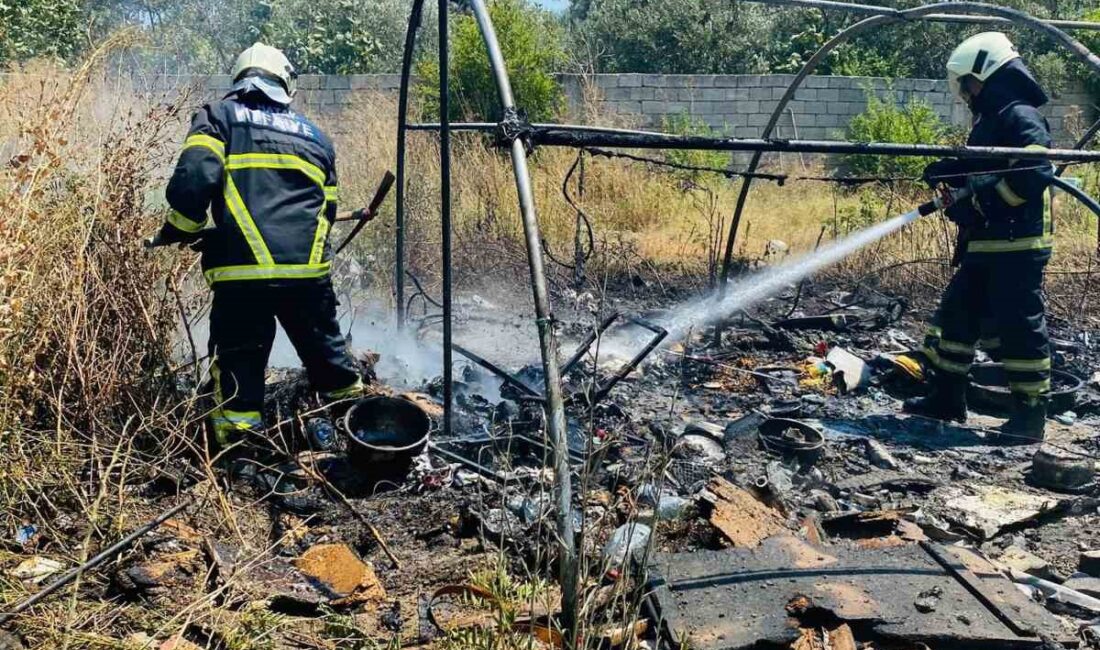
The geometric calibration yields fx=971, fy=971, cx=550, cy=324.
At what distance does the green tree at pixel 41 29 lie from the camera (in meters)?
12.2

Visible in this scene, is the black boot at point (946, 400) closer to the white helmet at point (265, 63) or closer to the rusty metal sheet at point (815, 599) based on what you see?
the rusty metal sheet at point (815, 599)

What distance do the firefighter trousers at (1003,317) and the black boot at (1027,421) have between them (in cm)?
5

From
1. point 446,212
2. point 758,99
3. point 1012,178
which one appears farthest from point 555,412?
point 758,99

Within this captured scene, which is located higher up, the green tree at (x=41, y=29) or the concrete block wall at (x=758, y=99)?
the green tree at (x=41, y=29)

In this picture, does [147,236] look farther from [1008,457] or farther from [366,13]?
[366,13]

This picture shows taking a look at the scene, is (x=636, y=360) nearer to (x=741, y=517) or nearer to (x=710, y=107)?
(x=741, y=517)

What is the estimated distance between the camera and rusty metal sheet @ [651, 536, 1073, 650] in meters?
3.22

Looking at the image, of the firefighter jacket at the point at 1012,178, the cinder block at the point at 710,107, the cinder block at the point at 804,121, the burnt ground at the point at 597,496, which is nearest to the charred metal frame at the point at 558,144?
the burnt ground at the point at 597,496

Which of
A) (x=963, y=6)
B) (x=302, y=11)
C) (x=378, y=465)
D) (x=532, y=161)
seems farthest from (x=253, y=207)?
(x=302, y=11)

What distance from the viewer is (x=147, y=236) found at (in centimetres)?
471

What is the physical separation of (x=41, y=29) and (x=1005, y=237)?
12.3 m

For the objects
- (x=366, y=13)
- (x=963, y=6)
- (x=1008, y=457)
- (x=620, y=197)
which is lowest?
(x=1008, y=457)

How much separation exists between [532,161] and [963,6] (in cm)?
715

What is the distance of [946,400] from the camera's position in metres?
6.27
